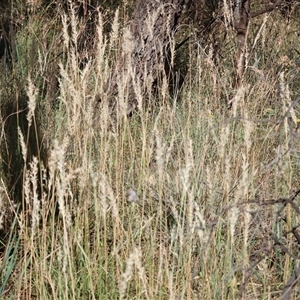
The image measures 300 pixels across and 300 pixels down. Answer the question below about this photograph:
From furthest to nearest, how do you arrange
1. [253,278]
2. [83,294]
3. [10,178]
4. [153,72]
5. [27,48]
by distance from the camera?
[27,48], [153,72], [10,178], [253,278], [83,294]

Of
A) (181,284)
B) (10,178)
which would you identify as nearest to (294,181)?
(181,284)

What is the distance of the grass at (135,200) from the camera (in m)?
1.70

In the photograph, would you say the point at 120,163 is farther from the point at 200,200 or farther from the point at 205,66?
the point at 205,66

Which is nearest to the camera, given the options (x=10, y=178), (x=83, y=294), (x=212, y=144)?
(x=83, y=294)

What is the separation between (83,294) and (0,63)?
1.68m

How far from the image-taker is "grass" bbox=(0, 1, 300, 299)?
1695 millimetres

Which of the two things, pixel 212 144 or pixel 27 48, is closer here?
pixel 212 144

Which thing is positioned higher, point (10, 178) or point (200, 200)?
point (10, 178)

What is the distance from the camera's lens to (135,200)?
1.92 metres

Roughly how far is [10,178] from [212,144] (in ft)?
3.66

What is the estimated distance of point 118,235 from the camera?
6.56 ft

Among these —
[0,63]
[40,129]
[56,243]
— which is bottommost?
[56,243]

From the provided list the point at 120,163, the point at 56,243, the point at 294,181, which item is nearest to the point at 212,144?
the point at 294,181

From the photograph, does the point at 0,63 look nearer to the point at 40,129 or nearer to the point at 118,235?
the point at 40,129
